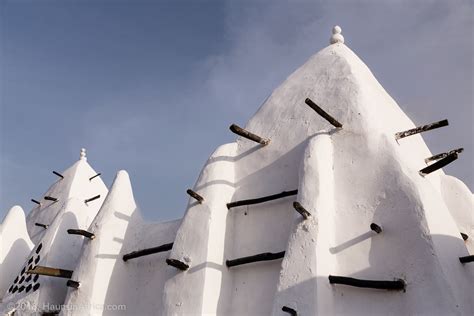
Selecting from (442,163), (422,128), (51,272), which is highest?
(422,128)

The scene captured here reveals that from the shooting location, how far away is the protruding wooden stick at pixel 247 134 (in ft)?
26.8

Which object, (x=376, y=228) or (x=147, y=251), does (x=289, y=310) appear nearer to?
(x=376, y=228)

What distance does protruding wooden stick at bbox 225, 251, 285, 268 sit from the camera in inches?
274

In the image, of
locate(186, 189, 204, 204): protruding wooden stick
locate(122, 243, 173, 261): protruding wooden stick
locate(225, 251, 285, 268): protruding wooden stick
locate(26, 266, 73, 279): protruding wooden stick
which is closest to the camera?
locate(225, 251, 285, 268): protruding wooden stick

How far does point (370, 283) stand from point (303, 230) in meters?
1.11

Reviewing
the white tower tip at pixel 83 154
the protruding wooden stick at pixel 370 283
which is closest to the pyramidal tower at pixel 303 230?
the protruding wooden stick at pixel 370 283

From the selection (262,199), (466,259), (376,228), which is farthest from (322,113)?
(466,259)

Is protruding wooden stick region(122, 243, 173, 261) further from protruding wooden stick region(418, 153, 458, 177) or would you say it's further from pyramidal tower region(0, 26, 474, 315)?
protruding wooden stick region(418, 153, 458, 177)

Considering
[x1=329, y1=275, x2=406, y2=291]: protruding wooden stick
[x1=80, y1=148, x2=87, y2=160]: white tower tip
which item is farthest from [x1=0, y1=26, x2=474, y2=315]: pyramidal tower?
[x1=80, y1=148, x2=87, y2=160]: white tower tip

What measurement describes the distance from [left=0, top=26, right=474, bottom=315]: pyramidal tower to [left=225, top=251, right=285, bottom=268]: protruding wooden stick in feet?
0.08

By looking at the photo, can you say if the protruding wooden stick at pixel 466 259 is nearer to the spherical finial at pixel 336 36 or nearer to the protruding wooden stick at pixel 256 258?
the protruding wooden stick at pixel 256 258

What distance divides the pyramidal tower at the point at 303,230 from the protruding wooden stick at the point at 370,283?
0.01 m

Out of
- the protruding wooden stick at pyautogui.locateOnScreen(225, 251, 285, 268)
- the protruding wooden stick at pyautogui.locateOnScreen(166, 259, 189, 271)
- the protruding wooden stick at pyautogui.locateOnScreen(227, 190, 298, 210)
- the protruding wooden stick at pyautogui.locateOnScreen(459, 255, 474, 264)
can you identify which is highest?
the protruding wooden stick at pyautogui.locateOnScreen(227, 190, 298, 210)

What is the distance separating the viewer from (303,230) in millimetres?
6465
